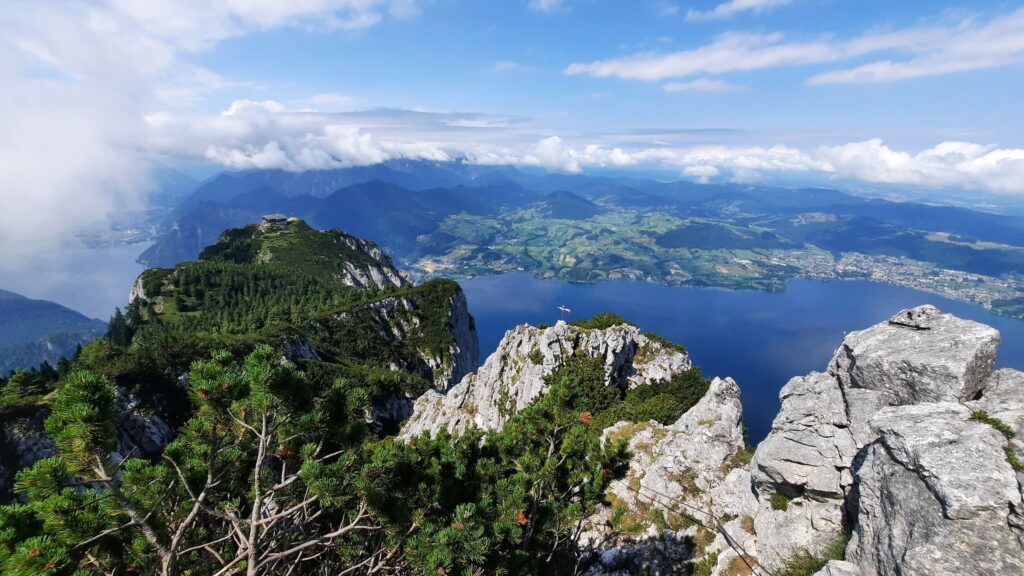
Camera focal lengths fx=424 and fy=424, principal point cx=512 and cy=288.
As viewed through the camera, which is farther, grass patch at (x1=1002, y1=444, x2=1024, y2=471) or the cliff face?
the cliff face

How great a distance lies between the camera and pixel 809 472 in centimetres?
1343

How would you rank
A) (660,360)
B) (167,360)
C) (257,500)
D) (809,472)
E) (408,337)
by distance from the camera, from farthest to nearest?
(408,337) < (167,360) < (660,360) < (809,472) < (257,500)

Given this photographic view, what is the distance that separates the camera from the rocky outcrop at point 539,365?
152 ft

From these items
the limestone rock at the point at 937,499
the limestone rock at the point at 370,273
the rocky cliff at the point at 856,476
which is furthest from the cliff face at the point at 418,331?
the limestone rock at the point at 937,499

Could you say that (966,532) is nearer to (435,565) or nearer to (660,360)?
(435,565)

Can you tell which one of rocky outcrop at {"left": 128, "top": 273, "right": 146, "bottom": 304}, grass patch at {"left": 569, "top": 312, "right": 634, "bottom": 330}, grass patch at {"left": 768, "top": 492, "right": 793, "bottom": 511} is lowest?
rocky outcrop at {"left": 128, "top": 273, "right": 146, "bottom": 304}

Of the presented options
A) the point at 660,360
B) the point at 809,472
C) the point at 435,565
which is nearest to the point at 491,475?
the point at 435,565

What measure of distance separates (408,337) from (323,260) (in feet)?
241

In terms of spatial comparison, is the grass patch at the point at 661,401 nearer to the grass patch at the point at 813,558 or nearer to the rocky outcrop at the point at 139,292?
the grass patch at the point at 813,558

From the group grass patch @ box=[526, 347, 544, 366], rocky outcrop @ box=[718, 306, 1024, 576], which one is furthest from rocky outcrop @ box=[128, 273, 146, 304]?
rocky outcrop @ box=[718, 306, 1024, 576]

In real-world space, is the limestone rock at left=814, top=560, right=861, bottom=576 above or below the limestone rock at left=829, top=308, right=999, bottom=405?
below

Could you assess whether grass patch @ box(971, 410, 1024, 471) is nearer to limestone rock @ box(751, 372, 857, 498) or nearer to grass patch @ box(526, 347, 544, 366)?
limestone rock @ box(751, 372, 857, 498)

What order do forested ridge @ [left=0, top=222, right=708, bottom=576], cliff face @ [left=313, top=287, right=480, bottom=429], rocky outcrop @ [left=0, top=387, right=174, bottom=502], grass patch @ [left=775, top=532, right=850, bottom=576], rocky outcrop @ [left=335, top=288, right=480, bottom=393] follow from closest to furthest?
1. forested ridge @ [left=0, top=222, right=708, bottom=576]
2. grass patch @ [left=775, top=532, right=850, bottom=576]
3. rocky outcrop @ [left=0, top=387, right=174, bottom=502]
4. cliff face @ [left=313, top=287, right=480, bottom=429]
5. rocky outcrop @ [left=335, top=288, right=480, bottom=393]

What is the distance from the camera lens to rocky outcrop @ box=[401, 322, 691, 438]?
46.5 meters
